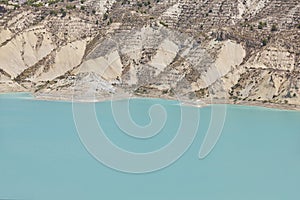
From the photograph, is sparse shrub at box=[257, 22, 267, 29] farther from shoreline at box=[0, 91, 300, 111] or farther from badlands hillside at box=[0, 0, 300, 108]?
shoreline at box=[0, 91, 300, 111]

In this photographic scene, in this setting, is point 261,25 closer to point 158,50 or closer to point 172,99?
point 158,50

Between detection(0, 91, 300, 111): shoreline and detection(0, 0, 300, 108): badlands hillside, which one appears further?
detection(0, 0, 300, 108): badlands hillside

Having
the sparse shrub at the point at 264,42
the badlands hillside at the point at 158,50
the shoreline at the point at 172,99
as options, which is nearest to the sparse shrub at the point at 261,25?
the badlands hillside at the point at 158,50

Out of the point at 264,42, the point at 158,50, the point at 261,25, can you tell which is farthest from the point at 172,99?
the point at 261,25

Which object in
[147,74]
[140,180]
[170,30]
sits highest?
[170,30]

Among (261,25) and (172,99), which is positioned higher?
(261,25)

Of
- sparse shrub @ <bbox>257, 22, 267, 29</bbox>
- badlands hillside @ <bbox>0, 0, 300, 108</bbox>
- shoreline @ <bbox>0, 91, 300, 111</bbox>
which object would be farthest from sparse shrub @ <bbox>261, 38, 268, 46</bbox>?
shoreline @ <bbox>0, 91, 300, 111</bbox>

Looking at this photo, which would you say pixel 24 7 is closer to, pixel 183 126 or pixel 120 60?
pixel 120 60

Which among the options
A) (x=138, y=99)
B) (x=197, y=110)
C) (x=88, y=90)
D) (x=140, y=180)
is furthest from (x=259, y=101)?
(x=140, y=180)
